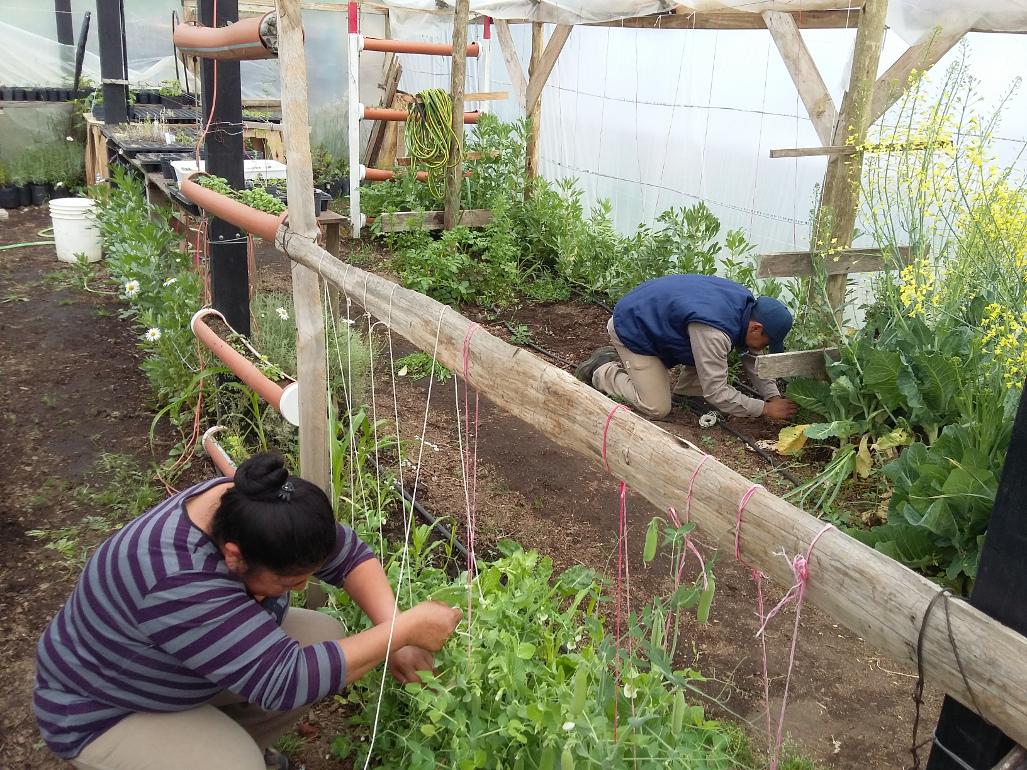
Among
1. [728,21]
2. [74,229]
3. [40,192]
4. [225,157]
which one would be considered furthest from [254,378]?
[40,192]

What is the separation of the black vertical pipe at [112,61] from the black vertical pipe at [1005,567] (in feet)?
30.4

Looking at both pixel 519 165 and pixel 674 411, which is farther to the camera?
pixel 519 165

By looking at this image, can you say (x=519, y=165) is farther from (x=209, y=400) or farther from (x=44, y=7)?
(x=44, y=7)

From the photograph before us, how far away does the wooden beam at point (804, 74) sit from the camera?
16.7 ft

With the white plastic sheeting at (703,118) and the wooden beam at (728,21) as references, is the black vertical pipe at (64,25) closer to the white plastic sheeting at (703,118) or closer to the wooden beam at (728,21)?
the white plastic sheeting at (703,118)

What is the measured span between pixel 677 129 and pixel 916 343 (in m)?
3.23

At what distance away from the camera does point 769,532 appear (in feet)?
5.08

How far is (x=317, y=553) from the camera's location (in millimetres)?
1928

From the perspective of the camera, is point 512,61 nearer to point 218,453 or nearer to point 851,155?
point 851,155

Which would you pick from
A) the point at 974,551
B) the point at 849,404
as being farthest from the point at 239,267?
the point at 974,551

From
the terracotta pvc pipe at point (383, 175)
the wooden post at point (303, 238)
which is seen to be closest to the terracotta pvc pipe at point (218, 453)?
the wooden post at point (303, 238)

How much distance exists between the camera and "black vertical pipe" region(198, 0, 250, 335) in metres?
4.34

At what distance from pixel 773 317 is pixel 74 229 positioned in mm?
5773

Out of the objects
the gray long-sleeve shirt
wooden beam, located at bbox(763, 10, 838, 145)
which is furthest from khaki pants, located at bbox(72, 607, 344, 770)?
wooden beam, located at bbox(763, 10, 838, 145)
